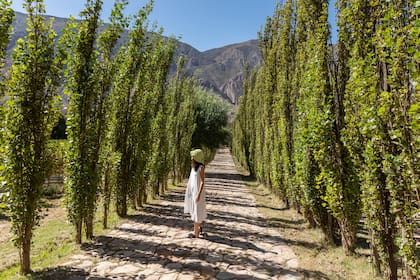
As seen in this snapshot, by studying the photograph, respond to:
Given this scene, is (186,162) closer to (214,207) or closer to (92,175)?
(214,207)

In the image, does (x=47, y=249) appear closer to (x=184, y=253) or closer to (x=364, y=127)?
(x=184, y=253)

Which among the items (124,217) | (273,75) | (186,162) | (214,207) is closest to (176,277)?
(124,217)

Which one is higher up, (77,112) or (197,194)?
(77,112)

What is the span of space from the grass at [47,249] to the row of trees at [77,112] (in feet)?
1.02

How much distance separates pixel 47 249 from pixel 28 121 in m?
2.65

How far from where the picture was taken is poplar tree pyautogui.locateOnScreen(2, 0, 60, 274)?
13.8 feet

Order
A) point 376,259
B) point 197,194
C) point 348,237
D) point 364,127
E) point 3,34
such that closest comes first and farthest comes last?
point 364,127
point 3,34
point 376,259
point 348,237
point 197,194

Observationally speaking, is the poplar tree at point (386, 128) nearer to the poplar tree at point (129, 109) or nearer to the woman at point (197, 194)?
the woman at point (197, 194)

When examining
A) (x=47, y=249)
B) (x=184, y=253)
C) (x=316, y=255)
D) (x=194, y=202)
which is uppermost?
(x=194, y=202)

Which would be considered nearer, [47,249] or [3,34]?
[3,34]

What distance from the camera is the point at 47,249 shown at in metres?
5.52

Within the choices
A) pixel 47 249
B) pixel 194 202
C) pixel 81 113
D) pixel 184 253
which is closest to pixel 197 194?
pixel 194 202

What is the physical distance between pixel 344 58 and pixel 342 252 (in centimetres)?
361

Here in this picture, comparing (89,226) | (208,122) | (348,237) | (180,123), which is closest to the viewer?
(348,237)
